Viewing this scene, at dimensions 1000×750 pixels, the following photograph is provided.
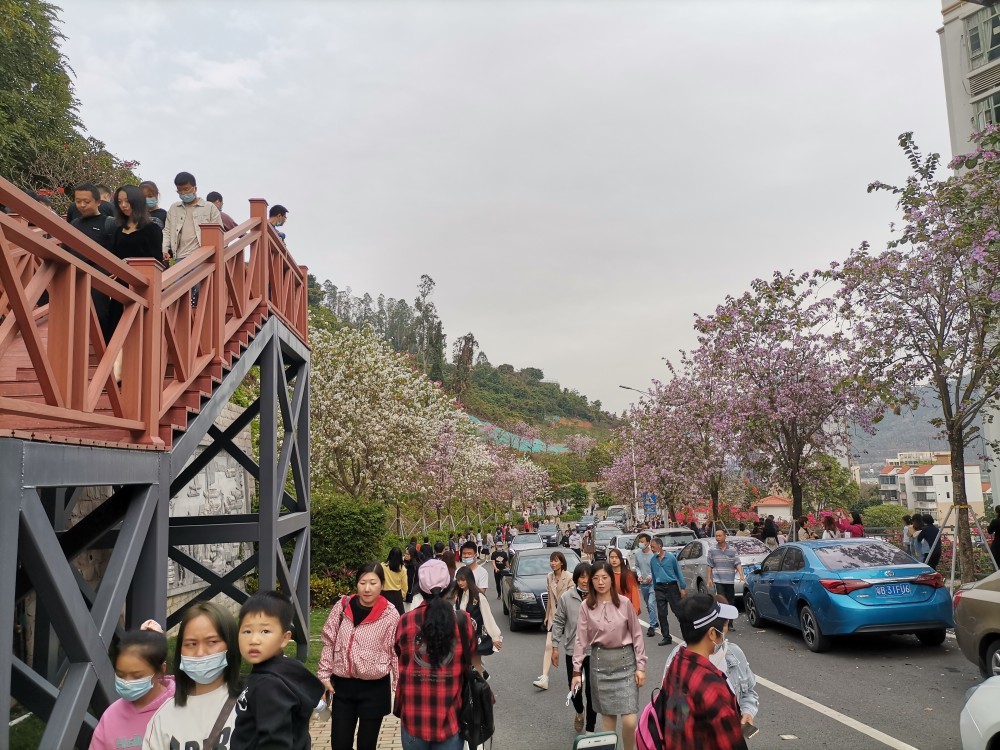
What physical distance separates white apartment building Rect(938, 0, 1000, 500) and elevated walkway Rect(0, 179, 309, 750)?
26661mm

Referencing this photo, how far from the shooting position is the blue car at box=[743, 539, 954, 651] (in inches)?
363

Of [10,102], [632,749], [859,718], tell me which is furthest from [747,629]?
→ [10,102]

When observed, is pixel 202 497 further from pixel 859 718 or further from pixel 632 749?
pixel 859 718

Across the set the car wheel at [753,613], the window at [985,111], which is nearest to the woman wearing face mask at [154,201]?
the car wheel at [753,613]

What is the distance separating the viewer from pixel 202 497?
12164 millimetres

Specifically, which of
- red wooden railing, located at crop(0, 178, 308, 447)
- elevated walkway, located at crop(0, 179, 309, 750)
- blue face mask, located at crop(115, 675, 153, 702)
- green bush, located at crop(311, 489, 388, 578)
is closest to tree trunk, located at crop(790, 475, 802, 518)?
green bush, located at crop(311, 489, 388, 578)

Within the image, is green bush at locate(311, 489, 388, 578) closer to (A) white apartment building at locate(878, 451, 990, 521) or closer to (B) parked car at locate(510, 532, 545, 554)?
(B) parked car at locate(510, 532, 545, 554)

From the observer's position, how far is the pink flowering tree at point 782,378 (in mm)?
19953

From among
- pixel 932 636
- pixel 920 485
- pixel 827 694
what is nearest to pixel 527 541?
pixel 932 636

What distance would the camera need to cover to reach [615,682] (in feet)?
18.6

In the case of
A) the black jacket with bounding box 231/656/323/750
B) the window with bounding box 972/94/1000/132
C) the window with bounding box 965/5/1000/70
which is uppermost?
the window with bounding box 965/5/1000/70

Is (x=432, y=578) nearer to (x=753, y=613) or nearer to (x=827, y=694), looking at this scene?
(x=827, y=694)

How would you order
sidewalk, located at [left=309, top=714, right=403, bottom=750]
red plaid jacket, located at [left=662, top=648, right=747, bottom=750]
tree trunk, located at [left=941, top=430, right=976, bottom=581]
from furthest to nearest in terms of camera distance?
tree trunk, located at [left=941, top=430, right=976, bottom=581] < sidewalk, located at [left=309, top=714, right=403, bottom=750] < red plaid jacket, located at [left=662, top=648, right=747, bottom=750]

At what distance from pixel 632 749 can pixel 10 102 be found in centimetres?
2342
